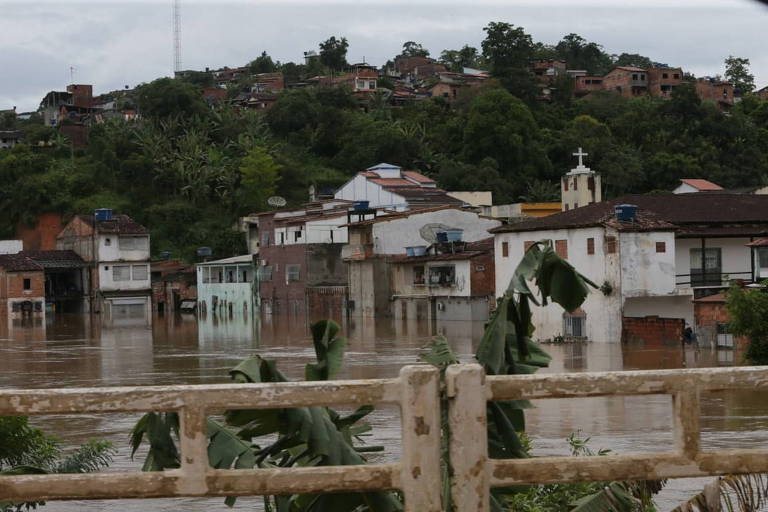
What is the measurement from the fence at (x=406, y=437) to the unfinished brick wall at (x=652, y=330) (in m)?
28.1

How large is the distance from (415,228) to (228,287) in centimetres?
1783

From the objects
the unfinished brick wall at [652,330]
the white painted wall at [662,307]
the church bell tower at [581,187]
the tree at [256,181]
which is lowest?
the unfinished brick wall at [652,330]

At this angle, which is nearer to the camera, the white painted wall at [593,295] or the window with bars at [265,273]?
the white painted wall at [593,295]

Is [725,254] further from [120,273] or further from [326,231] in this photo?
[120,273]

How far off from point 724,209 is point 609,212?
5059 millimetres

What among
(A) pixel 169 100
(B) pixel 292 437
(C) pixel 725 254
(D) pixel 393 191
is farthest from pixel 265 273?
(B) pixel 292 437

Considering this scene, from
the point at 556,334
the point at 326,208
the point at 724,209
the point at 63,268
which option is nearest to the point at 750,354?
the point at 556,334

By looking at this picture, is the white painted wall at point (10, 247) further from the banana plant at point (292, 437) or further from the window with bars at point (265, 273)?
the banana plant at point (292, 437)

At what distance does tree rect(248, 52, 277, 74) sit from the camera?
15412cm

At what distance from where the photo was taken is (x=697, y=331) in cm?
3216

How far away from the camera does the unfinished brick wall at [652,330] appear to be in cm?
3328

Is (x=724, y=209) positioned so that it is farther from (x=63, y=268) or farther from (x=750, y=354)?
(x=63, y=268)

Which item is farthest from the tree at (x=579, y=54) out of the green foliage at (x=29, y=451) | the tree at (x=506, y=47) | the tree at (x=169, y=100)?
the green foliage at (x=29, y=451)

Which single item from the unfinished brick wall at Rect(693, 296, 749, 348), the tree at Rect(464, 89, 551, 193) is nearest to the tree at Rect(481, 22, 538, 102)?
the tree at Rect(464, 89, 551, 193)
